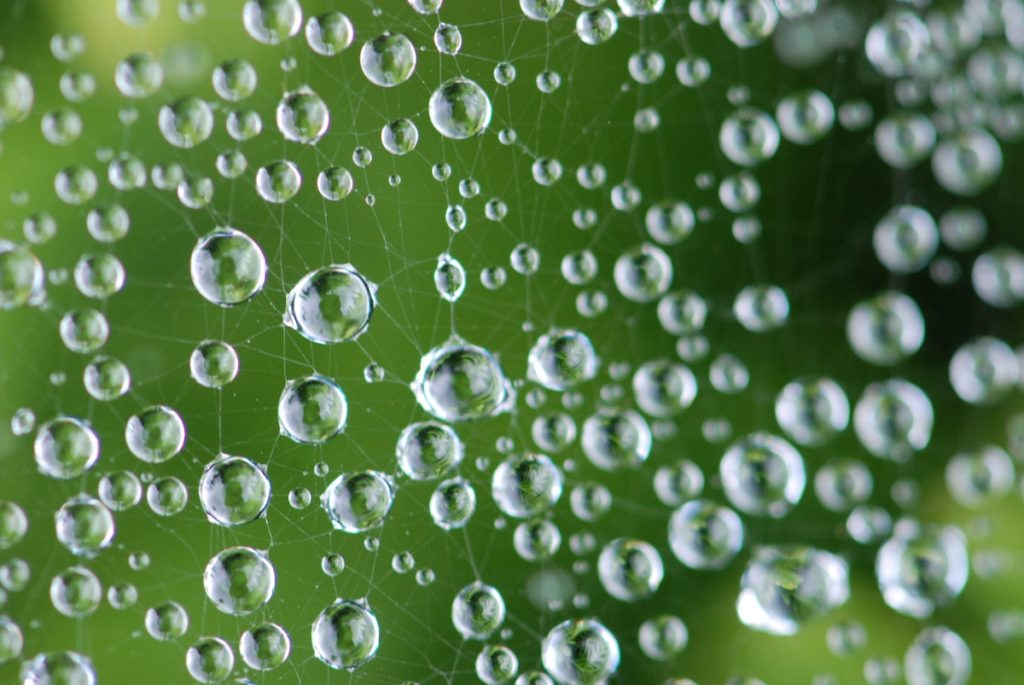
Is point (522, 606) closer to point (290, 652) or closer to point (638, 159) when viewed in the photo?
point (290, 652)

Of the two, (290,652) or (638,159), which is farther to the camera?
(638,159)

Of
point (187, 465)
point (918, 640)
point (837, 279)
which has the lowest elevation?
point (918, 640)

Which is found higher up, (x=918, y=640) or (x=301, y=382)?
(x=301, y=382)

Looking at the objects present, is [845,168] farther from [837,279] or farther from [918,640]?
[918,640]

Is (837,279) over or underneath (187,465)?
over

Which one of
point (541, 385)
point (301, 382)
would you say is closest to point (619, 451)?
point (541, 385)

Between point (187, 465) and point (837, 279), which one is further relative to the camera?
point (837, 279)

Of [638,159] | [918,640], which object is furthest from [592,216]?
[918,640]

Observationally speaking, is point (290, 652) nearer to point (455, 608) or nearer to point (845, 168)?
point (455, 608)
